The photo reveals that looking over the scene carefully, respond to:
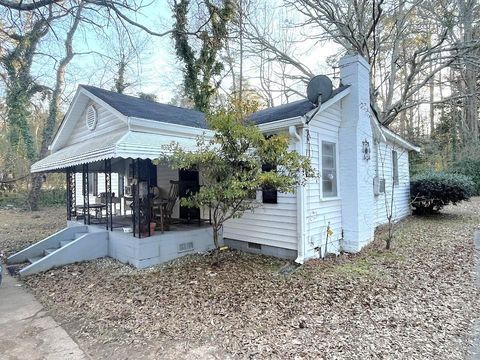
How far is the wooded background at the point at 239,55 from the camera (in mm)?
8734

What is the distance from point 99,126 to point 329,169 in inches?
253

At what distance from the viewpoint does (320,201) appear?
7.15 meters

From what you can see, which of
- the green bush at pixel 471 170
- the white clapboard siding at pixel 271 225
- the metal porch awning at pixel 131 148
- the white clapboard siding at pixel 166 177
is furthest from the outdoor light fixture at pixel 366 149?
the green bush at pixel 471 170

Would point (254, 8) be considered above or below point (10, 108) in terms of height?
above

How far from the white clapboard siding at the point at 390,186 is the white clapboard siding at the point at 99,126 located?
7961 mm

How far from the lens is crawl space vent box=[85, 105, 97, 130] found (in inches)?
342

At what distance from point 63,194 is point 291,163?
63.1ft

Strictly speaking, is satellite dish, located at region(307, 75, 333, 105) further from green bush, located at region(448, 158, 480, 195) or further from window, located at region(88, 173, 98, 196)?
green bush, located at region(448, 158, 480, 195)

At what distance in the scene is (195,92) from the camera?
1803 centimetres

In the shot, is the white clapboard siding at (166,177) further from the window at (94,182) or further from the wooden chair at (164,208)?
the window at (94,182)

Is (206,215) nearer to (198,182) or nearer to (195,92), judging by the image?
(198,182)

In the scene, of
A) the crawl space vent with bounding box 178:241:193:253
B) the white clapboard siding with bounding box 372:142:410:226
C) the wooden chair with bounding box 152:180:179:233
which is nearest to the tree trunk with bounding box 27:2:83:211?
the wooden chair with bounding box 152:180:179:233

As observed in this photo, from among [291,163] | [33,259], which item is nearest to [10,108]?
[33,259]

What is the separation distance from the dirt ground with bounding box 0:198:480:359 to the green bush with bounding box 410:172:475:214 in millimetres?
4904
